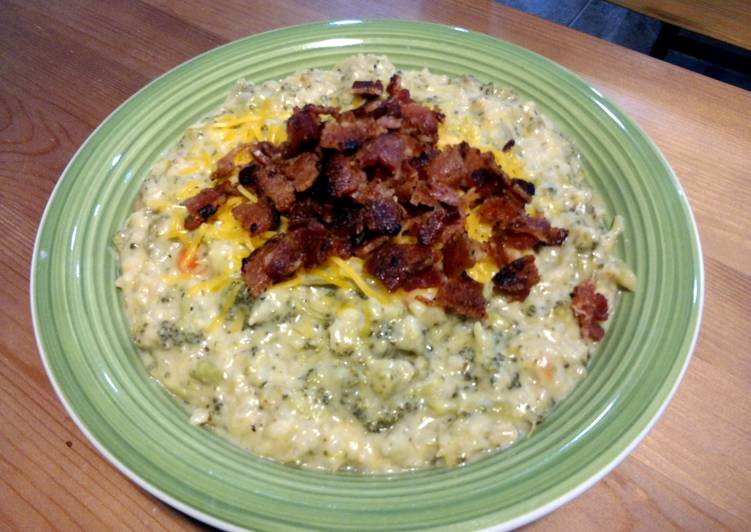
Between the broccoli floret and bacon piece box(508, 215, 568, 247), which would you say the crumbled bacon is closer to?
bacon piece box(508, 215, 568, 247)

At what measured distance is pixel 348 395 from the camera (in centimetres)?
176

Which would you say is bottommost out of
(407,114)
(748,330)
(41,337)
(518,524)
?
(41,337)

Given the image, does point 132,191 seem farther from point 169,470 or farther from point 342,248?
point 169,470

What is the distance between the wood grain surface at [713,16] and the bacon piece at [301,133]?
2363 mm

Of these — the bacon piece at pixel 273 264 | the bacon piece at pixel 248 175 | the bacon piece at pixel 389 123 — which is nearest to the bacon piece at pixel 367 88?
the bacon piece at pixel 389 123

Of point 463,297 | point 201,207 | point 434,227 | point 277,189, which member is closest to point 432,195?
point 434,227

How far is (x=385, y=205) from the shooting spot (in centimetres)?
190

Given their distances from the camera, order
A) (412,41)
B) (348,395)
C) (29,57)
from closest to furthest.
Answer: (348,395) < (412,41) < (29,57)

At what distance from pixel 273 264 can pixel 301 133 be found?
47 centimetres

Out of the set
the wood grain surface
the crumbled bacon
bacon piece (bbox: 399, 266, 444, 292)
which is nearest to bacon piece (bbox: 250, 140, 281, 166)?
the crumbled bacon

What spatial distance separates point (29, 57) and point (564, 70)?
2.41m

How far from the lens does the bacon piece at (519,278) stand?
1835mm

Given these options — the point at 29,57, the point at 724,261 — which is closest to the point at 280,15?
the point at 29,57

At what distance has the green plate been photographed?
1.50 m
